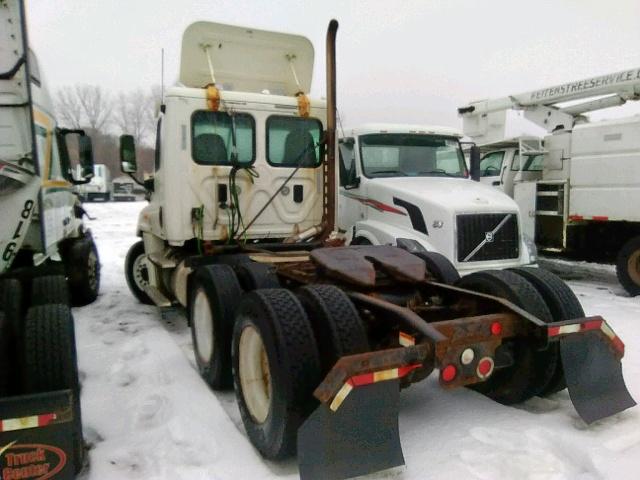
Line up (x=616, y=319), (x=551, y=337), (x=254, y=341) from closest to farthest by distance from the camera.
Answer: (x=551, y=337) → (x=254, y=341) → (x=616, y=319)

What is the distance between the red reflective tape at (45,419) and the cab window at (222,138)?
3.64 metres

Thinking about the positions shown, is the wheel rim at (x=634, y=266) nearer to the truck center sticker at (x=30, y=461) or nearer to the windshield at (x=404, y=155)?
the windshield at (x=404, y=155)

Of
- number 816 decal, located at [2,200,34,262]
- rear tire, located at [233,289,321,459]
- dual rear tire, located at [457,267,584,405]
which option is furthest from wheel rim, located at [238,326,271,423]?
number 816 decal, located at [2,200,34,262]

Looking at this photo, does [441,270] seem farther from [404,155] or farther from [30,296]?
[404,155]

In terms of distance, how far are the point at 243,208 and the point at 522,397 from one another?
11.8 ft

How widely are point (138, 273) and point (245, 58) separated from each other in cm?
350

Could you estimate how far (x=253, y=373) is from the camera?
11.0ft

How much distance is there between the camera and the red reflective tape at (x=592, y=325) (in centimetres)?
326

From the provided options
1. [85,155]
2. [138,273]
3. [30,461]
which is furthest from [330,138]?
[30,461]

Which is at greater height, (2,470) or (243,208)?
(243,208)

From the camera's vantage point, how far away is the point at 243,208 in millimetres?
5992

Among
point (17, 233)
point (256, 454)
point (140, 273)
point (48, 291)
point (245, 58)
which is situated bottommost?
point (256, 454)

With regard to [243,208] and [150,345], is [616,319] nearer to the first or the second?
[243,208]

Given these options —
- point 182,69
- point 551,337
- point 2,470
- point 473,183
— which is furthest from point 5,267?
point 473,183
